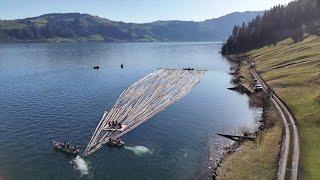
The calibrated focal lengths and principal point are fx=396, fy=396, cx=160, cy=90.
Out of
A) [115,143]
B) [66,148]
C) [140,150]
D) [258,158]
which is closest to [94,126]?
[115,143]

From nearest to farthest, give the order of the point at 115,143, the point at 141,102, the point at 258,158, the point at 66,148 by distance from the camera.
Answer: the point at 258,158 → the point at 66,148 → the point at 115,143 → the point at 141,102

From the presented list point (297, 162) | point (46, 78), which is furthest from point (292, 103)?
point (46, 78)

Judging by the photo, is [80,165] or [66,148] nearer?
[80,165]

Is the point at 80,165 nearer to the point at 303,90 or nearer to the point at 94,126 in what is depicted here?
the point at 94,126

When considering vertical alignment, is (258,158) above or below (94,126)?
above

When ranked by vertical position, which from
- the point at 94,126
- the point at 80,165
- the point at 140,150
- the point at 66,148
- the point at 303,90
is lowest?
the point at 80,165

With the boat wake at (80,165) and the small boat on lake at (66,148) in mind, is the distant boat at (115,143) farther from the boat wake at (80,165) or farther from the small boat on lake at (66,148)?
the boat wake at (80,165)

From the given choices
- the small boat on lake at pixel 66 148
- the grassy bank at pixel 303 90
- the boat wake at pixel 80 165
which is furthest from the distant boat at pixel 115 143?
the grassy bank at pixel 303 90

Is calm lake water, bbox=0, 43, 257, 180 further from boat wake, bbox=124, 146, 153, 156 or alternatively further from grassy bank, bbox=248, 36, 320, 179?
grassy bank, bbox=248, 36, 320, 179
